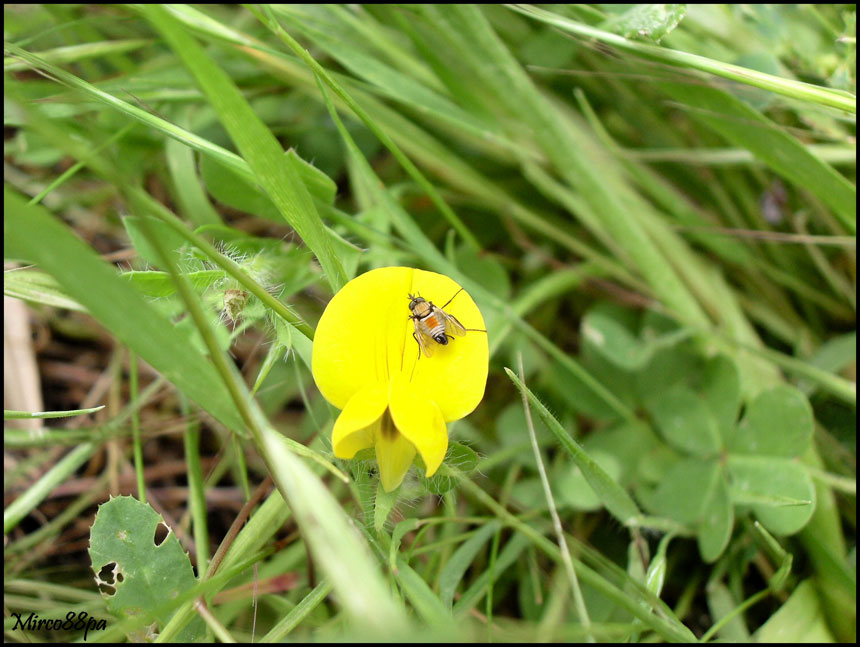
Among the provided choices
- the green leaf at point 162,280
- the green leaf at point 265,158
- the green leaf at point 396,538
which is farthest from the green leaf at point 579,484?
the green leaf at point 162,280

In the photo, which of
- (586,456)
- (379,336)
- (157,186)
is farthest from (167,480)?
(586,456)

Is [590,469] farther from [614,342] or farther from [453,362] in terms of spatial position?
[614,342]

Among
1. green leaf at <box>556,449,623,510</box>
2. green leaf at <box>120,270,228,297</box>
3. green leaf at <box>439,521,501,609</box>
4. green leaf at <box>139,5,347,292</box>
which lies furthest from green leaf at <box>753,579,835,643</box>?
green leaf at <box>120,270,228,297</box>

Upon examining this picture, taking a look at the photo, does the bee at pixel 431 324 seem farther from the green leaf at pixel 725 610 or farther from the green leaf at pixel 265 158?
the green leaf at pixel 725 610

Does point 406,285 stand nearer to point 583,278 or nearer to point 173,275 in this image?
point 173,275

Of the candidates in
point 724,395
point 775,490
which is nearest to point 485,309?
point 724,395
